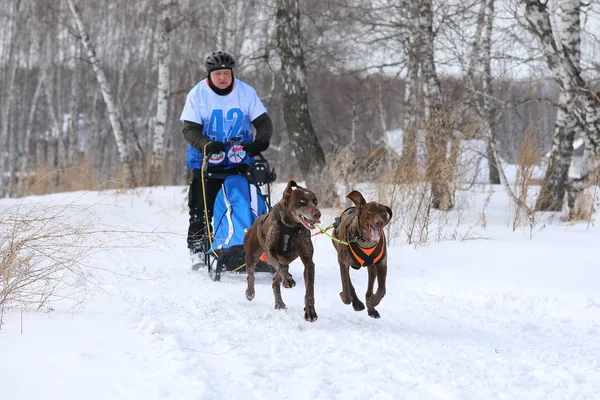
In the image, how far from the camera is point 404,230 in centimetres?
726

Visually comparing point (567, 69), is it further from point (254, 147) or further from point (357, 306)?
point (357, 306)

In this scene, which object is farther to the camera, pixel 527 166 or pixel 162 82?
pixel 162 82

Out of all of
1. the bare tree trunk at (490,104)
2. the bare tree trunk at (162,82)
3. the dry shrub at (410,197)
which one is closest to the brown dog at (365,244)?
the dry shrub at (410,197)

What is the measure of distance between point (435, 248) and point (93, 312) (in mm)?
3862

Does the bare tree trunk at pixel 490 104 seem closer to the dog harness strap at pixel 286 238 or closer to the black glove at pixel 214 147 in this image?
the black glove at pixel 214 147

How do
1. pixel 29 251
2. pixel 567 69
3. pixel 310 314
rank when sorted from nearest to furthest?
pixel 29 251 → pixel 310 314 → pixel 567 69

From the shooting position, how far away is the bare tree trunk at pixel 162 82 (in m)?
14.5

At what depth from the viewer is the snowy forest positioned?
8.23 metres

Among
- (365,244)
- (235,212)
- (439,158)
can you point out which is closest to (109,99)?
(439,158)

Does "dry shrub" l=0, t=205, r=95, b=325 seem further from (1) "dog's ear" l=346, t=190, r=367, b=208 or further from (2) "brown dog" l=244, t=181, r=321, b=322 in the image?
(1) "dog's ear" l=346, t=190, r=367, b=208

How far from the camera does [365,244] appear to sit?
415 centimetres

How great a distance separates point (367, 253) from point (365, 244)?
3.1 inches

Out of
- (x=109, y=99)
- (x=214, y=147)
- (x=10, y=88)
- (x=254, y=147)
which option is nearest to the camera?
(x=214, y=147)

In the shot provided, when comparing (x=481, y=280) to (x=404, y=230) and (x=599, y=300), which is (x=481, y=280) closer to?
(x=599, y=300)
